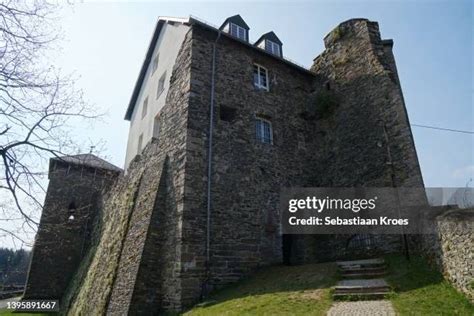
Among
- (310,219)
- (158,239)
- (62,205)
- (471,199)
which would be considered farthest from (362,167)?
(62,205)

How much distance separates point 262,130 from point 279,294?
21.0 ft

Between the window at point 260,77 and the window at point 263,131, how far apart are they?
59.9 inches

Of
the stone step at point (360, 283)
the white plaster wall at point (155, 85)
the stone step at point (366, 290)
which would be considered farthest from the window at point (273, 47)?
the stone step at point (366, 290)

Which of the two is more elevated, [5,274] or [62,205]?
[62,205]

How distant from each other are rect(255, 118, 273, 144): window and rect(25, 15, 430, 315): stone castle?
0.05 m

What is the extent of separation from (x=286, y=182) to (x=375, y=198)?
3.01m

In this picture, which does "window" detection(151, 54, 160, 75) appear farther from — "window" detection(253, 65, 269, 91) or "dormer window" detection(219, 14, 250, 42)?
"window" detection(253, 65, 269, 91)

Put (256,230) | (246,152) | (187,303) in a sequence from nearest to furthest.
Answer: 1. (187,303)
2. (256,230)
3. (246,152)

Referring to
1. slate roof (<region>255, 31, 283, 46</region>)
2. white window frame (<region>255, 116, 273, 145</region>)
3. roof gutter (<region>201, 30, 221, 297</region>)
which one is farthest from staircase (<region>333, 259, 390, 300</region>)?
slate roof (<region>255, 31, 283, 46</region>)

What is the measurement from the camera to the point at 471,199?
27.0 ft

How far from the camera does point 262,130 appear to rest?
1204 centimetres

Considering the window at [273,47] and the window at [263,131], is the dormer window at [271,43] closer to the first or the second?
the window at [273,47]

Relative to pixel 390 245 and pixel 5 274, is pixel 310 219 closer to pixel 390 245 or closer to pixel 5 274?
pixel 390 245

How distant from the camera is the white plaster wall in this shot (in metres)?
13.4
